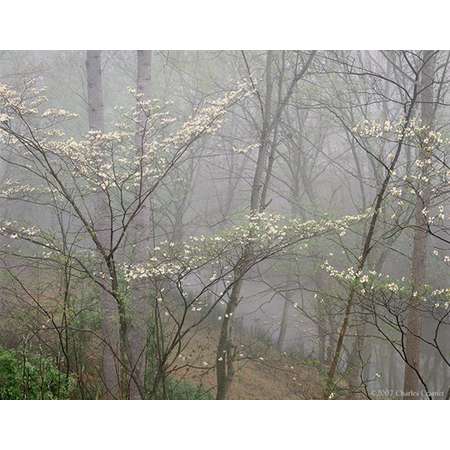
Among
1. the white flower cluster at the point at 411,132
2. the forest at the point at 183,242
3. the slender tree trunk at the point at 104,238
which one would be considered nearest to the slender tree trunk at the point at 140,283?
the forest at the point at 183,242

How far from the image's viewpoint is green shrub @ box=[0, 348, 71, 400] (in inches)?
141

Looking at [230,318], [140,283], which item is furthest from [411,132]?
[140,283]

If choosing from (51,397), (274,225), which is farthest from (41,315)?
(274,225)

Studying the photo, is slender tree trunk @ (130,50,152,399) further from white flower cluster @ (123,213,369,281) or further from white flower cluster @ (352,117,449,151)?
white flower cluster @ (352,117,449,151)

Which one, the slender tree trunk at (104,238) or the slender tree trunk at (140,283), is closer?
the slender tree trunk at (140,283)

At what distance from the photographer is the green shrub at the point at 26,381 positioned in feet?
11.7

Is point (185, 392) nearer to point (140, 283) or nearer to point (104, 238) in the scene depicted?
point (140, 283)

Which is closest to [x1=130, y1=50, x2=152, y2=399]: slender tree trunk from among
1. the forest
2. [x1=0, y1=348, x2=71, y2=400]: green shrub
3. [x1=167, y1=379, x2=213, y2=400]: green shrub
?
the forest

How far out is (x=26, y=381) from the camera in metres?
3.54

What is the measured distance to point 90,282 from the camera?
4508 millimetres

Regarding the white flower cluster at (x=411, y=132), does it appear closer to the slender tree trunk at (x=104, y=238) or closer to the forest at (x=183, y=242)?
the forest at (x=183, y=242)

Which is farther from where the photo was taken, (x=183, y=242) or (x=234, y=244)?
(x=183, y=242)
